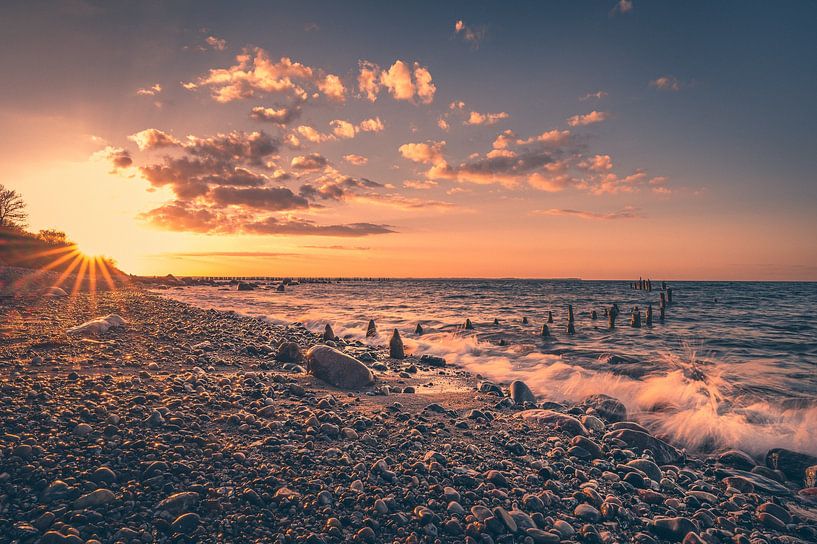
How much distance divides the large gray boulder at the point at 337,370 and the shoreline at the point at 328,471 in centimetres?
75

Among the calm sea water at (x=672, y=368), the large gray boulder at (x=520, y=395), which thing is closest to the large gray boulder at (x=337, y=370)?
the large gray boulder at (x=520, y=395)

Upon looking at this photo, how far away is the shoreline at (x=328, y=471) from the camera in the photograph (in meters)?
3.90

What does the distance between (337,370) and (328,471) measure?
469 centimetres

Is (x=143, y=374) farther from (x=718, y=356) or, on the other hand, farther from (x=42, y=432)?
(x=718, y=356)

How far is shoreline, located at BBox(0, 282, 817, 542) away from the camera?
390 cm

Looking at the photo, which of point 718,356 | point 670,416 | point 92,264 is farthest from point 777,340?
point 92,264

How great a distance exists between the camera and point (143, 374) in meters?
8.22

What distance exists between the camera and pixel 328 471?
4902mm

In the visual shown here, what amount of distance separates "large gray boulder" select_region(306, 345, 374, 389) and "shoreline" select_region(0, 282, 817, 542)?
753 millimetres

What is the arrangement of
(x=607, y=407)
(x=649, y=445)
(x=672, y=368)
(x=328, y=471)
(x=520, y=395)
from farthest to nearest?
(x=672, y=368) → (x=520, y=395) → (x=607, y=407) → (x=649, y=445) → (x=328, y=471)

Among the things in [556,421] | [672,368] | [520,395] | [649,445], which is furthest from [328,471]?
[672,368]

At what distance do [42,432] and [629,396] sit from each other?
12.4 metres

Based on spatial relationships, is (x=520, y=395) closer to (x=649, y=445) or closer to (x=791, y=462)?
(x=649, y=445)

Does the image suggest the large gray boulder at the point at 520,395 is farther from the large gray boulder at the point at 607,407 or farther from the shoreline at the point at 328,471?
the large gray boulder at the point at 607,407
